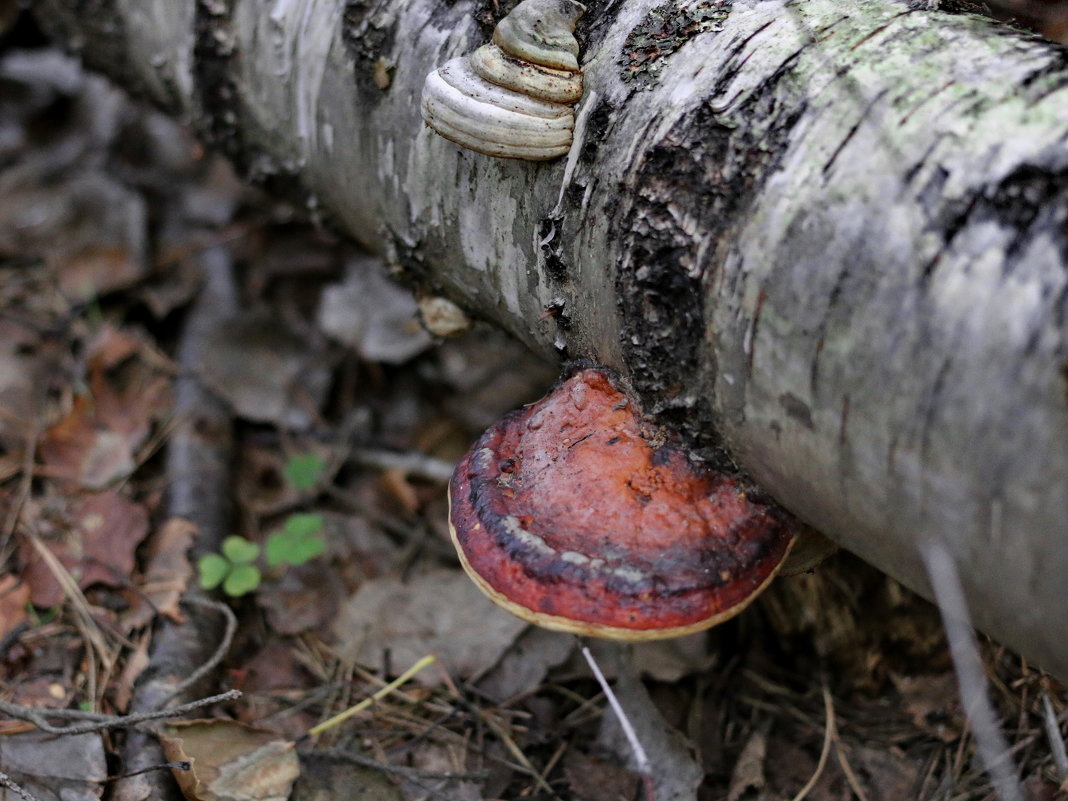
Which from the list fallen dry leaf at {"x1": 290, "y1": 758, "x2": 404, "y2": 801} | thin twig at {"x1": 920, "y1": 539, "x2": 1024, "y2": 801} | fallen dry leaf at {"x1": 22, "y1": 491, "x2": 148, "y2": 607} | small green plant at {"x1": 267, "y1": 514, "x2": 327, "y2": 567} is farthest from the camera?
small green plant at {"x1": 267, "y1": 514, "x2": 327, "y2": 567}

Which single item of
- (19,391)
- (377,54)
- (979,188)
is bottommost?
(19,391)

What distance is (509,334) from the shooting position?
8.25 ft

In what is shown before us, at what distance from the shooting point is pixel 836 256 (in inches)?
56.6

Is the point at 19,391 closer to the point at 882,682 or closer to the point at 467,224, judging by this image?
the point at 467,224

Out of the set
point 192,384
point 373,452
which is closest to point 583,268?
point 373,452

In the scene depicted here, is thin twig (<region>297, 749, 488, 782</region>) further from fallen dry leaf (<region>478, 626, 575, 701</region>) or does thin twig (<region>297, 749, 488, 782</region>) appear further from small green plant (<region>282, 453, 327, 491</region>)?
small green plant (<region>282, 453, 327, 491</region>)

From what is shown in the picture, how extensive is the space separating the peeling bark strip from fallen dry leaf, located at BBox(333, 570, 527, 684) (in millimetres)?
1152

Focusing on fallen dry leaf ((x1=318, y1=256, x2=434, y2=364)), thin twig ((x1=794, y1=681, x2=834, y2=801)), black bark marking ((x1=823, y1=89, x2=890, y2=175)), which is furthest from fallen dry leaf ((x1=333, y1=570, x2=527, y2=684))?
black bark marking ((x1=823, y1=89, x2=890, y2=175))

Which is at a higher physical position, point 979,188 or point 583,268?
point 979,188

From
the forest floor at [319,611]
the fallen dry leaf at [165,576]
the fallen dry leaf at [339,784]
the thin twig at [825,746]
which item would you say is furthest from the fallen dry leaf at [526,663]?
the fallen dry leaf at [165,576]

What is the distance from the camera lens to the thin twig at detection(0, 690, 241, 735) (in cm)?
215

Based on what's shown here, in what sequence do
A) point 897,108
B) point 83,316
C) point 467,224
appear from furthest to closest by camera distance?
point 83,316 < point 467,224 < point 897,108

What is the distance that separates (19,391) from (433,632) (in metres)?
2.13

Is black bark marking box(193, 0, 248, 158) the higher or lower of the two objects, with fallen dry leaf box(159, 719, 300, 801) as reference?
higher
